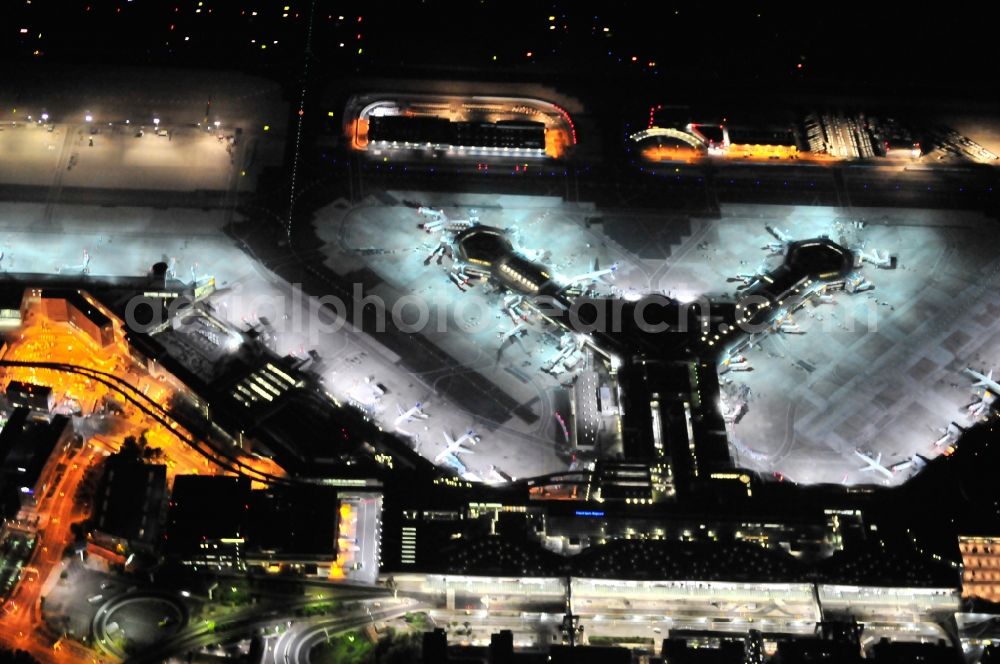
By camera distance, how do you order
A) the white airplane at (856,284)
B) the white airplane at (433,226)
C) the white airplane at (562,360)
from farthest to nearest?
1. the white airplane at (433,226)
2. the white airplane at (856,284)
3. the white airplane at (562,360)

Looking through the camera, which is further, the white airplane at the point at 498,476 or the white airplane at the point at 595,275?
the white airplane at the point at 595,275

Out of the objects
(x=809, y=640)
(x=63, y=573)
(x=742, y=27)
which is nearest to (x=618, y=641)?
(x=809, y=640)

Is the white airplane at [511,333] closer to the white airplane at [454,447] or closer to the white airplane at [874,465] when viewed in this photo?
the white airplane at [454,447]

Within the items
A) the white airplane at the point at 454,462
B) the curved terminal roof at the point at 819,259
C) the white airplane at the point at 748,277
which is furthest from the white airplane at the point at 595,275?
the white airplane at the point at 454,462

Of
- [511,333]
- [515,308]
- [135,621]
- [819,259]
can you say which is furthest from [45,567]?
[819,259]

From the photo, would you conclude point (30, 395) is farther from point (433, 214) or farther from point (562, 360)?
point (562, 360)

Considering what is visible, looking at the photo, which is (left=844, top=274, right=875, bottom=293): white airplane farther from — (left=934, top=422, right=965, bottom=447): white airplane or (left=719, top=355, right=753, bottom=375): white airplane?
(left=934, top=422, right=965, bottom=447): white airplane

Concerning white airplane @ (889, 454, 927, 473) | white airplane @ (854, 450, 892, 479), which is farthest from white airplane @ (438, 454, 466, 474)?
white airplane @ (889, 454, 927, 473)
